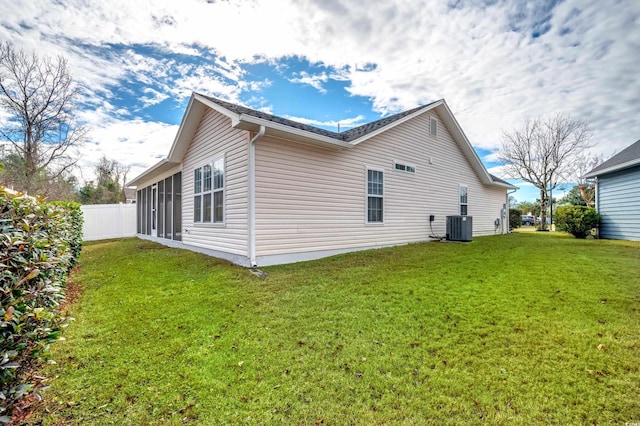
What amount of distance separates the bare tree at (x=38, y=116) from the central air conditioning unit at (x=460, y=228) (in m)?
21.7

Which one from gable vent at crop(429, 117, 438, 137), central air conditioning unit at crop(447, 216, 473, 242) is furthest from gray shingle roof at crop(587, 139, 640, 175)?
gable vent at crop(429, 117, 438, 137)

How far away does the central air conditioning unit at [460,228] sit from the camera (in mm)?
11055

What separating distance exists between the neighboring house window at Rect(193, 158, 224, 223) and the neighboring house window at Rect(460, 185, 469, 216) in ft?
34.2

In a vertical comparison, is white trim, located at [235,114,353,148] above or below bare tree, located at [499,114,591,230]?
below

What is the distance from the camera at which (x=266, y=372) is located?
263 cm

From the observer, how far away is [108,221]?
17375mm

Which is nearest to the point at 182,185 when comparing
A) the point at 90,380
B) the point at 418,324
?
the point at 90,380

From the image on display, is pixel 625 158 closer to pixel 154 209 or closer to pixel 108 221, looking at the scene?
pixel 154 209

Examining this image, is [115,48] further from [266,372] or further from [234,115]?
[266,372]

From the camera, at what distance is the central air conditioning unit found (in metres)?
11.1

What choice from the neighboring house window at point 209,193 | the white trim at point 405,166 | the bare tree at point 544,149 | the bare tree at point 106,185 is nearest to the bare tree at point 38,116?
the bare tree at point 106,185

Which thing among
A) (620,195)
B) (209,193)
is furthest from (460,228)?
(209,193)

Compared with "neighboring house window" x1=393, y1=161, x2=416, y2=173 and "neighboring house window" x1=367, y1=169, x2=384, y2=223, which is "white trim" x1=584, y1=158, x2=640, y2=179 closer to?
"neighboring house window" x1=393, y1=161, x2=416, y2=173

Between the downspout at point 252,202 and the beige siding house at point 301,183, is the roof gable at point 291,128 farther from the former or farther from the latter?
the downspout at point 252,202
